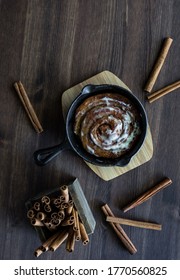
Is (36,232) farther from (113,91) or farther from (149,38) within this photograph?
(149,38)

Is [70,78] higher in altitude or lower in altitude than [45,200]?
higher

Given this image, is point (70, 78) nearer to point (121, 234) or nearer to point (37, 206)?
point (37, 206)

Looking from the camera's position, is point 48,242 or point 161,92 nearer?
point 48,242

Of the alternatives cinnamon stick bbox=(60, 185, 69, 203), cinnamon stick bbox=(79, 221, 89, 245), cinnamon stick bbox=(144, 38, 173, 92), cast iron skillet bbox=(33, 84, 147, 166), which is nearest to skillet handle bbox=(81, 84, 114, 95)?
cast iron skillet bbox=(33, 84, 147, 166)

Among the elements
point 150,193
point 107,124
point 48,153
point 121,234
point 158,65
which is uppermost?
point 158,65

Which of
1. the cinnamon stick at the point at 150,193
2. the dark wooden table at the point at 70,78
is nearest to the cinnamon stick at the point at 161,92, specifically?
the dark wooden table at the point at 70,78

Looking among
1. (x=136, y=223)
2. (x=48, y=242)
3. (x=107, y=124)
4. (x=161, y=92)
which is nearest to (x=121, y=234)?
(x=136, y=223)

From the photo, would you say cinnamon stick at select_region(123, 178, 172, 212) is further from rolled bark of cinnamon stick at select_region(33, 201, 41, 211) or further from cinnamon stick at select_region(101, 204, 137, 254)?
rolled bark of cinnamon stick at select_region(33, 201, 41, 211)
